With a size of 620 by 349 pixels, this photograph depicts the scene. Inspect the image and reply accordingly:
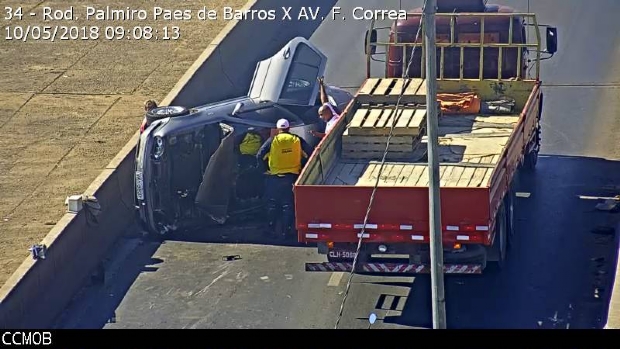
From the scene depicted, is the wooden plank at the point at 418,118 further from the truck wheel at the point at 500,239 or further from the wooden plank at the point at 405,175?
the truck wheel at the point at 500,239

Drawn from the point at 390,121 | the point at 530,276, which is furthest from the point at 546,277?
the point at 390,121

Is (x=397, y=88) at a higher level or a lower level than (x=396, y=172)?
higher

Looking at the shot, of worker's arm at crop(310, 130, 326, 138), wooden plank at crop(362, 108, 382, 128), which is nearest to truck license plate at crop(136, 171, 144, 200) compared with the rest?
worker's arm at crop(310, 130, 326, 138)

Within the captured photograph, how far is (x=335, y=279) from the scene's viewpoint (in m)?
17.0

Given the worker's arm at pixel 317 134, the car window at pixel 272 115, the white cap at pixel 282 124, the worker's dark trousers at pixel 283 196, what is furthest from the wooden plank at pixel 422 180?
the car window at pixel 272 115

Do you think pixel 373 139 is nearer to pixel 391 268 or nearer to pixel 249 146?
pixel 249 146

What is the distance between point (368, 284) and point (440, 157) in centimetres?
198

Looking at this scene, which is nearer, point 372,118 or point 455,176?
point 455,176

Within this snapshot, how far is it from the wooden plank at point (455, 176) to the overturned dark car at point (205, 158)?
3024 millimetres

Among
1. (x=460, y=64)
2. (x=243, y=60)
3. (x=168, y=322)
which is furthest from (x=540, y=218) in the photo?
(x=243, y=60)

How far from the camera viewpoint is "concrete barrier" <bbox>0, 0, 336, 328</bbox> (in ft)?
51.6

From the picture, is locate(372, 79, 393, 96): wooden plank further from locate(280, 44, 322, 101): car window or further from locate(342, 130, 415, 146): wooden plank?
locate(342, 130, 415, 146): wooden plank
